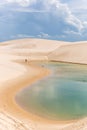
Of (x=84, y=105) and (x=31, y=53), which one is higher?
(x=31, y=53)

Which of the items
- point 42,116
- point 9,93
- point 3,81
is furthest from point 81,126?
point 3,81

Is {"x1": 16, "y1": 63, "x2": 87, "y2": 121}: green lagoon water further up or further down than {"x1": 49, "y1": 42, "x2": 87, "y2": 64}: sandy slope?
further down

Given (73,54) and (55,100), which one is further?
(73,54)

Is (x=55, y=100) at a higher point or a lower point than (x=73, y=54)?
lower

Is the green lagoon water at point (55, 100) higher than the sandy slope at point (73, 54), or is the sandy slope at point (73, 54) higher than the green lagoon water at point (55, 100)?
the sandy slope at point (73, 54)

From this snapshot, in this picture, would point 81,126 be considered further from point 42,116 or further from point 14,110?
point 14,110

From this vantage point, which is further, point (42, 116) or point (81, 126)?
point (42, 116)

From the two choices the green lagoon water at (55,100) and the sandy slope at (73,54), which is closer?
the green lagoon water at (55,100)

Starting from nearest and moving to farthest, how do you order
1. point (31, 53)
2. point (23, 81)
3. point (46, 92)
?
point (46, 92), point (23, 81), point (31, 53)

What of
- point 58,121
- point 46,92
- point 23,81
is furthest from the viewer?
point 23,81

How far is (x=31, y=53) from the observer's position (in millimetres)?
62500

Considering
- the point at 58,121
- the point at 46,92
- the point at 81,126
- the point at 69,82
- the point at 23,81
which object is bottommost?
the point at 81,126

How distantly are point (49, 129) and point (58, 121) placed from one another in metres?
1.79

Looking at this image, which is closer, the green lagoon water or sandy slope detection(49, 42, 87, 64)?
the green lagoon water
